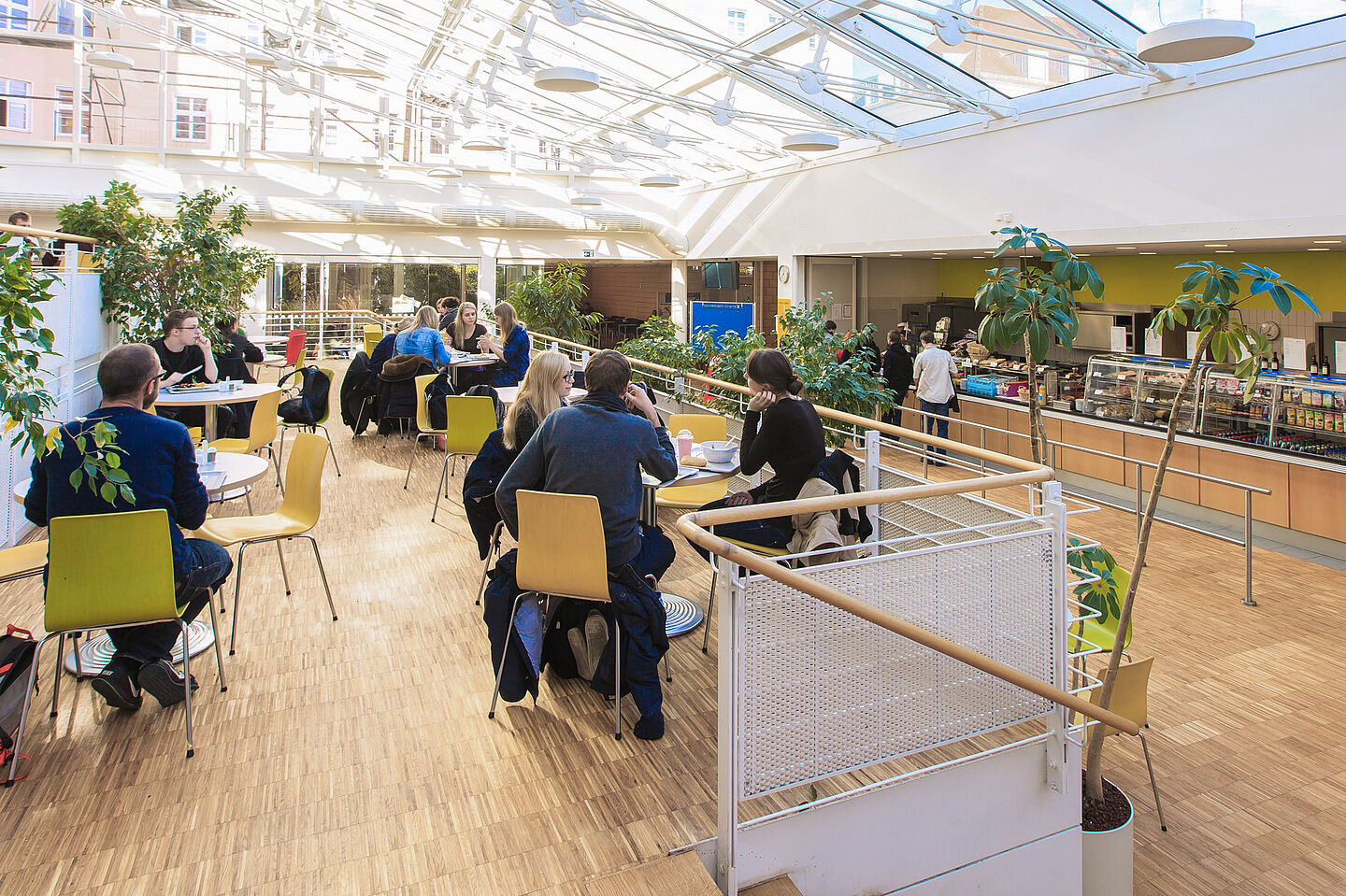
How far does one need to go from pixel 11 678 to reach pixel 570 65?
7.88 m

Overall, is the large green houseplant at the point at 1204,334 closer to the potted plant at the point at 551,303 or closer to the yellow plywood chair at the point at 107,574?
the yellow plywood chair at the point at 107,574

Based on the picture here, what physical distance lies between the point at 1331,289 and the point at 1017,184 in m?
2.75

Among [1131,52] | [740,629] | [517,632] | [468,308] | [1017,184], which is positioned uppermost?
[1131,52]

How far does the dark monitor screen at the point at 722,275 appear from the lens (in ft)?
51.1

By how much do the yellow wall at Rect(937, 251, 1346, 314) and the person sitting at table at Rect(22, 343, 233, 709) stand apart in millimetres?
7374

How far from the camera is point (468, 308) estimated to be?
27.6 ft

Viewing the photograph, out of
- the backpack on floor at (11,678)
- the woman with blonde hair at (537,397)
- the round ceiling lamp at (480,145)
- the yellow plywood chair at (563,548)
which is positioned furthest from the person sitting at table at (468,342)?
the backpack on floor at (11,678)

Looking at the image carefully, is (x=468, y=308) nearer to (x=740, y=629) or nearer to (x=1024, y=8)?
(x=1024, y=8)

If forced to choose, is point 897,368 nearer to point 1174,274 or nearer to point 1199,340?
point 1174,274

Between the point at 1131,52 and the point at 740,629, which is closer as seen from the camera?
the point at 740,629

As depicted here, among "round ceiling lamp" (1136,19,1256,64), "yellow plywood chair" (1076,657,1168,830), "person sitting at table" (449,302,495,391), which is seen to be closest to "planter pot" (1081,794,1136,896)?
"yellow plywood chair" (1076,657,1168,830)

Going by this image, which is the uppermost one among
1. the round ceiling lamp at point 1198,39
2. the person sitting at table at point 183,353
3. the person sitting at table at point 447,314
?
the round ceiling lamp at point 1198,39

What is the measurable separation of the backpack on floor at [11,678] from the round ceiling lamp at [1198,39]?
19.6 feet

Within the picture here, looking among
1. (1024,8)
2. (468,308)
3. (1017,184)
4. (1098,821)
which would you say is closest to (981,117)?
(1017,184)
